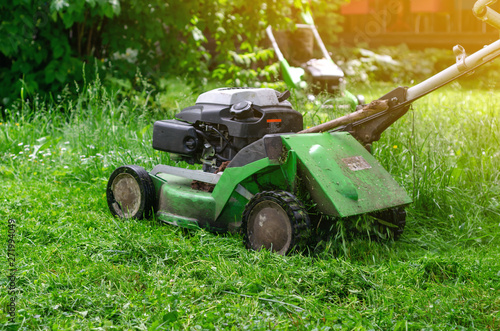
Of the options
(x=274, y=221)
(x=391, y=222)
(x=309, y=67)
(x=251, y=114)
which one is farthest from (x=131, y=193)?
(x=309, y=67)

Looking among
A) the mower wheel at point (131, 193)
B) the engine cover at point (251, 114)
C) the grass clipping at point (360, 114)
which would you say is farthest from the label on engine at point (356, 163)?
the mower wheel at point (131, 193)

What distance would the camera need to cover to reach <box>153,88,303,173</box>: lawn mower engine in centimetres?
341

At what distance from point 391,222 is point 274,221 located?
74cm

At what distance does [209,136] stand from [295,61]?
7320 mm

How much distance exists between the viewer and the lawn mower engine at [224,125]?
341 cm

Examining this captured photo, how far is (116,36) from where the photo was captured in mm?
6602

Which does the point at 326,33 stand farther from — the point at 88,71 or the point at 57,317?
the point at 57,317

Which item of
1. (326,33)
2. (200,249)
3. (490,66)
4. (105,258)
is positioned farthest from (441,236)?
(326,33)

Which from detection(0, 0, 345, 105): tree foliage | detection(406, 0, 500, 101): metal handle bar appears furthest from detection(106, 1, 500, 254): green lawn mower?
detection(0, 0, 345, 105): tree foliage

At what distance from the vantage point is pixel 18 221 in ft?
12.0

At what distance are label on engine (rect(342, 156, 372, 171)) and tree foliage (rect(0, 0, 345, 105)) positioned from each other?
11.2 feet

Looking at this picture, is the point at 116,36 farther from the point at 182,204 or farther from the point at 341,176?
the point at 341,176

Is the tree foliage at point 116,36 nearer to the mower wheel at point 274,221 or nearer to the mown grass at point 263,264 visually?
the mown grass at point 263,264

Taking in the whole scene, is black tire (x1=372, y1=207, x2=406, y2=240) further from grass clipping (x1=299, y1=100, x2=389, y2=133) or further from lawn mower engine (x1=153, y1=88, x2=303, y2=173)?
lawn mower engine (x1=153, y1=88, x2=303, y2=173)
